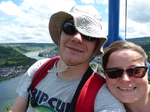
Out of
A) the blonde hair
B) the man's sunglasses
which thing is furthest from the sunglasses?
the man's sunglasses

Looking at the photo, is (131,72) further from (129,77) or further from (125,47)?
(125,47)

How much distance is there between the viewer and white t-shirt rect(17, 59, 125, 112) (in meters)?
0.90

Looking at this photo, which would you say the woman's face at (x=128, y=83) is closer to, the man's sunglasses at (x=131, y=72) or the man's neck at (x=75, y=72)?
the man's sunglasses at (x=131, y=72)

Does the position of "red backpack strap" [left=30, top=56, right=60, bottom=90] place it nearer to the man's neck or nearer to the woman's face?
the man's neck

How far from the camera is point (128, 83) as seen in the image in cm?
91

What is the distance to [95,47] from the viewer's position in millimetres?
1106

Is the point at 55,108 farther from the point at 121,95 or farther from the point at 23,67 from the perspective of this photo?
the point at 23,67

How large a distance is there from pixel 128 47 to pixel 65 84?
0.53 metres

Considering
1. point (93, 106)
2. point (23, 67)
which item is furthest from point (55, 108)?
point (23, 67)

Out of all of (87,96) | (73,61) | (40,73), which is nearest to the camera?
(87,96)

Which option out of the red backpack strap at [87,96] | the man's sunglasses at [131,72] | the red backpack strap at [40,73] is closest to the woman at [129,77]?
the man's sunglasses at [131,72]

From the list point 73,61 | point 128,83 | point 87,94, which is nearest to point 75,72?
point 73,61

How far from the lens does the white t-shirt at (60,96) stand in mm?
902

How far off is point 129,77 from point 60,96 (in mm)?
502
